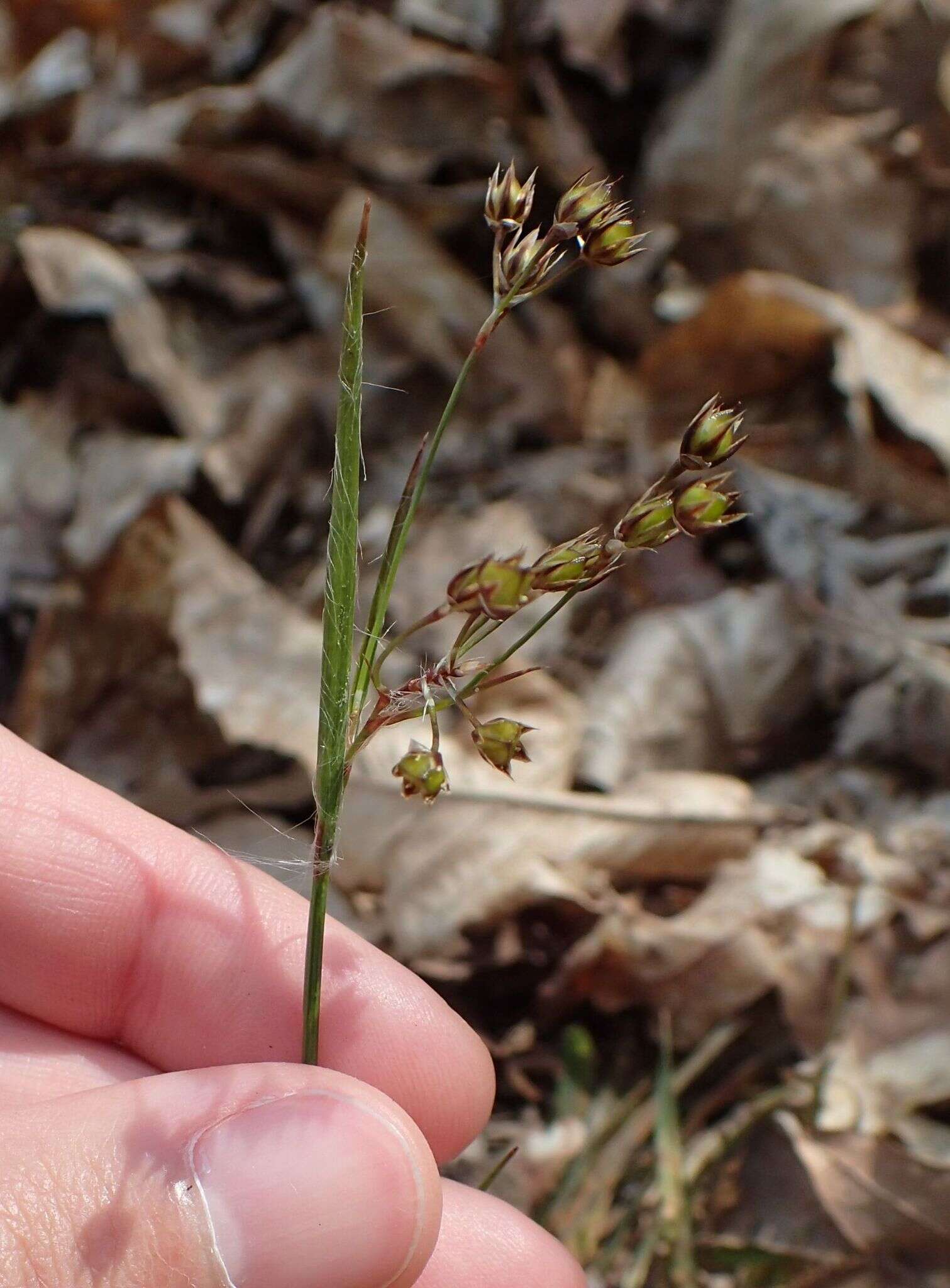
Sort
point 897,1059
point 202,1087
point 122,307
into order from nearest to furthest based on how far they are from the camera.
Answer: point 202,1087 → point 897,1059 → point 122,307

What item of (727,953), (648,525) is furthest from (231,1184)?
(727,953)

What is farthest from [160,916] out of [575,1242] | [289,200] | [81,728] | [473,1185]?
[289,200]

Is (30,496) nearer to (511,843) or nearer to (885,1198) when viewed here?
(511,843)

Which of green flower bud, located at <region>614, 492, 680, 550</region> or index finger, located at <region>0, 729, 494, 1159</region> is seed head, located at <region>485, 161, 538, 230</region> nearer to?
green flower bud, located at <region>614, 492, 680, 550</region>

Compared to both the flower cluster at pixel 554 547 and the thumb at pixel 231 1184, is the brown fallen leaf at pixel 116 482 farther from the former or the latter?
the flower cluster at pixel 554 547

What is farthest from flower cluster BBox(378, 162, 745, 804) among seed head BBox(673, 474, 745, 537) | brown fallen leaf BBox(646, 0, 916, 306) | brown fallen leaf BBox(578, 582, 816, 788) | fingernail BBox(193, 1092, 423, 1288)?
brown fallen leaf BBox(646, 0, 916, 306)

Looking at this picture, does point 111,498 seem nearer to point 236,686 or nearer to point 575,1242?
point 236,686
